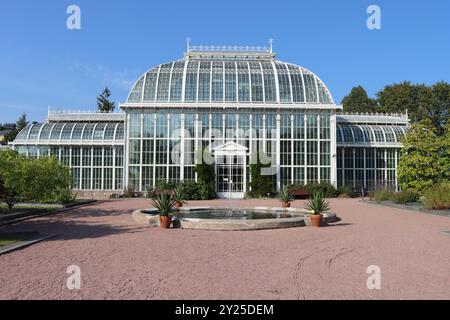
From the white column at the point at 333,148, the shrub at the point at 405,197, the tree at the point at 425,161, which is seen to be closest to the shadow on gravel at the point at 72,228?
the shrub at the point at 405,197

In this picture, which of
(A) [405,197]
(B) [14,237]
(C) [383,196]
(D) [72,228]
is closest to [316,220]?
(D) [72,228]

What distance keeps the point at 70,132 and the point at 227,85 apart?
58.1ft

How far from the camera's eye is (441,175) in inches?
1234

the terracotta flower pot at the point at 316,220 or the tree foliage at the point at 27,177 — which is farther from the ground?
the tree foliage at the point at 27,177

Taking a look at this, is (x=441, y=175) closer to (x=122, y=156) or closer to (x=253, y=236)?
(x=253, y=236)

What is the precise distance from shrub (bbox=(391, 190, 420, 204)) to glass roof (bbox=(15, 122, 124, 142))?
27.5 m

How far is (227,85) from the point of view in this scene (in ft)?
129

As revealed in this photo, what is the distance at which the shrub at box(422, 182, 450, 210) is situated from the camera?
72.6 feet

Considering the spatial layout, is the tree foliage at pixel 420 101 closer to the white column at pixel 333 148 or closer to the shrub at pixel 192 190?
the white column at pixel 333 148

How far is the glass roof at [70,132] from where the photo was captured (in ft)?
137

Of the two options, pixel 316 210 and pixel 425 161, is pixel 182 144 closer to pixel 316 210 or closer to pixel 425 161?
pixel 425 161

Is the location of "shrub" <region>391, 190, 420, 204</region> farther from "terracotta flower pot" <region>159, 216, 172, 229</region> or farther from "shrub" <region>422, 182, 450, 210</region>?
"terracotta flower pot" <region>159, 216, 172, 229</region>

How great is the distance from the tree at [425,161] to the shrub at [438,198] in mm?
8508
